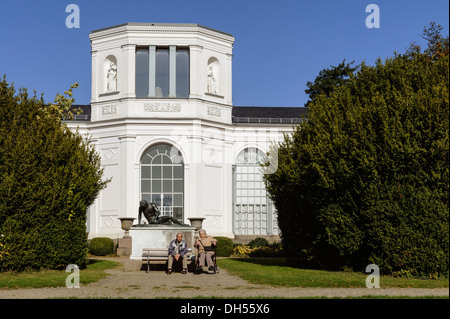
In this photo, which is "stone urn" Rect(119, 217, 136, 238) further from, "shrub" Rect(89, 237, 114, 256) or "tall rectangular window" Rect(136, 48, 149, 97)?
"tall rectangular window" Rect(136, 48, 149, 97)

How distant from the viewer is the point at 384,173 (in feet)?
65.8

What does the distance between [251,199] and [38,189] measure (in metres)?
19.8

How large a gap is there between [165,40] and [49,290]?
23.7m

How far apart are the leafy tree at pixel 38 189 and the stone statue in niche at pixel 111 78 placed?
14.9 meters

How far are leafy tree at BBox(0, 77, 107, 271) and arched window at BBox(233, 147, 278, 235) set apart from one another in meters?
16.6

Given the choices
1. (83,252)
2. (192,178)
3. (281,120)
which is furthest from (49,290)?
(281,120)

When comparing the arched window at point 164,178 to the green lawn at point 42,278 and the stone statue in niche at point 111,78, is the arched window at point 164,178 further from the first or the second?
the green lawn at point 42,278

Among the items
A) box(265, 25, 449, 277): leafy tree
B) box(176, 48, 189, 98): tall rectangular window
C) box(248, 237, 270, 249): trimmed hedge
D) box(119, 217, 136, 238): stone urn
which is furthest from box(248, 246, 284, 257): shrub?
box(176, 48, 189, 98): tall rectangular window

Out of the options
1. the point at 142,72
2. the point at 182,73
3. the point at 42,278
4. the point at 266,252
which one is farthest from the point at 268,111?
the point at 42,278

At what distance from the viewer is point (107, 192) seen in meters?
37.2

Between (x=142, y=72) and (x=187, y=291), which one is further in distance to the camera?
(x=142, y=72)

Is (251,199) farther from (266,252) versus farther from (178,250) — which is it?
(178,250)

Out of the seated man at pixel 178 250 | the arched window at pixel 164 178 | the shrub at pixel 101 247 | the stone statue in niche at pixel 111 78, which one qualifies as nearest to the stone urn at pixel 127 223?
the shrub at pixel 101 247
